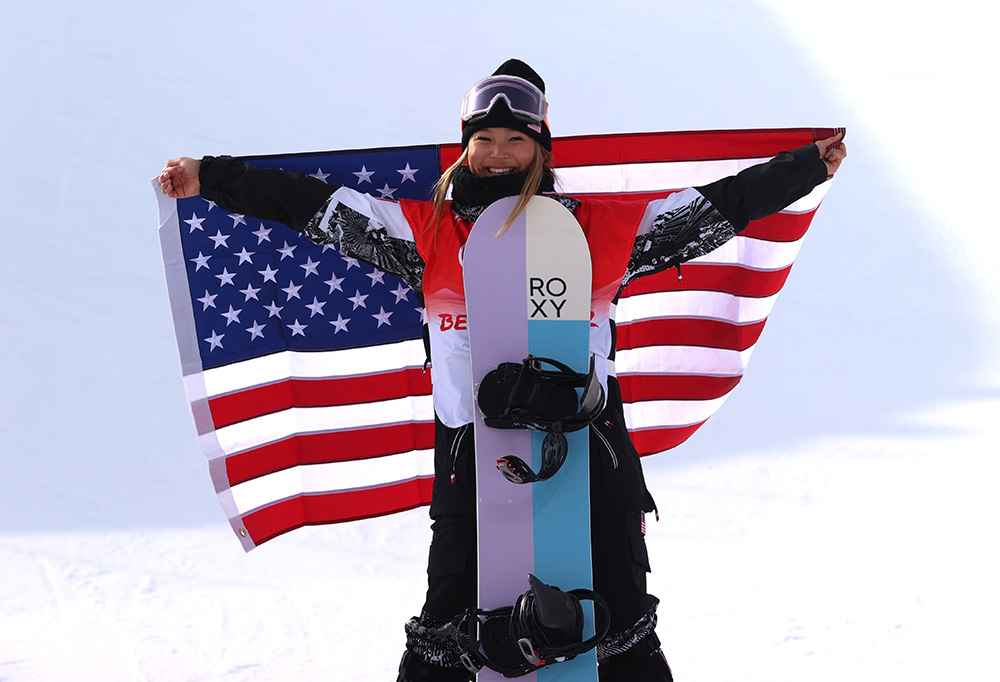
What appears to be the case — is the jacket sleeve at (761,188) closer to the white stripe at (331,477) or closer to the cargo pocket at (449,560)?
the cargo pocket at (449,560)

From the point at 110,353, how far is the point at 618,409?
3987 millimetres

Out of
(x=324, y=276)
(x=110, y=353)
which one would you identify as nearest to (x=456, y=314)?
(x=324, y=276)

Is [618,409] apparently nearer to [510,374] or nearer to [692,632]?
[510,374]

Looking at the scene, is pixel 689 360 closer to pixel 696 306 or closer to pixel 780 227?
pixel 696 306

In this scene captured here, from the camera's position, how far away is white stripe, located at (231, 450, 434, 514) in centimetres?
245

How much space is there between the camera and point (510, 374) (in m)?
1.71

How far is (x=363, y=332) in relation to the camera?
2484mm

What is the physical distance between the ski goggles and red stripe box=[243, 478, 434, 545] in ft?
3.75

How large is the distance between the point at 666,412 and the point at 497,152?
1091 millimetres

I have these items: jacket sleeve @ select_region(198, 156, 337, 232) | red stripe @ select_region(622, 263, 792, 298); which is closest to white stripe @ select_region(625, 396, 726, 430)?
red stripe @ select_region(622, 263, 792, 298)

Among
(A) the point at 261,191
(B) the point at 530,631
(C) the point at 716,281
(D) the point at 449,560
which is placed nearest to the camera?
(B) the point at 530,631

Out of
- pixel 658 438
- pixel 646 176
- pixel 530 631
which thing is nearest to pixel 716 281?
pixel 646 176

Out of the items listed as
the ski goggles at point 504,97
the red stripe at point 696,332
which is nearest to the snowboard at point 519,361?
the ski goggles at point 504,97

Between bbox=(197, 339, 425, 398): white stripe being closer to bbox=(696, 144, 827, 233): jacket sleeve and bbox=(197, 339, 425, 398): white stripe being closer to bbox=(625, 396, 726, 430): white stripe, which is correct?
bbox=(625, 396, 726, 430): white stripe
